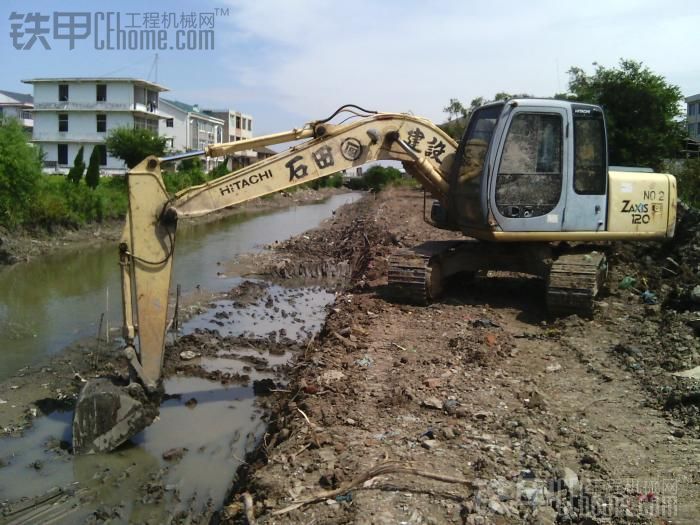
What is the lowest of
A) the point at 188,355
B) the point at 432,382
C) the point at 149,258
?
the point at 188,355

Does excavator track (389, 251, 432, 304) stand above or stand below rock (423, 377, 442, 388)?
above

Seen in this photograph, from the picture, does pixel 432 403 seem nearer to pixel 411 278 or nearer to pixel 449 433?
pixel 449 433

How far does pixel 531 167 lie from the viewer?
810 cm

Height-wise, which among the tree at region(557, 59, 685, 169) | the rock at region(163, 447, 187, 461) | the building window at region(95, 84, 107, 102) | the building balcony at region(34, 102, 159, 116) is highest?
the building window at region(95, 84, 107, 102)

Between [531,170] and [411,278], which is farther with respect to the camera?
[411,278]

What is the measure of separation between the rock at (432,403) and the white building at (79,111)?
163 feet

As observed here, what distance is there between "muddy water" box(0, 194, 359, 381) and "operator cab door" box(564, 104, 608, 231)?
711 centimetres

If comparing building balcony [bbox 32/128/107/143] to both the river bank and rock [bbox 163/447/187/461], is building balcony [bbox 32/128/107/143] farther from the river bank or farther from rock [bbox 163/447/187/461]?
rock [bbox 163/447/187/461]

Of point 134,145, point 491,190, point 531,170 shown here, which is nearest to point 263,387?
point 491,190

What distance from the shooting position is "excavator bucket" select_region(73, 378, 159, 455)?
5.73 metres

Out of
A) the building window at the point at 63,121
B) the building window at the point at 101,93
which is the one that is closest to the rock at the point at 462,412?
the building window at the point at 101,93

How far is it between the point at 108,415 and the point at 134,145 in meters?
32.5

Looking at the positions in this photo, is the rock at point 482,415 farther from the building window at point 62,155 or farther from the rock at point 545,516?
the building window at point 62,155

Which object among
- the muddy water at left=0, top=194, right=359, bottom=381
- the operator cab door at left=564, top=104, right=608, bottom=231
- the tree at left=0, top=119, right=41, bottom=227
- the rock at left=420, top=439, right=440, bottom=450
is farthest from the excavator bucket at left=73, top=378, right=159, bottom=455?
the tree at left=0, top=119, right=41, bottom=227
